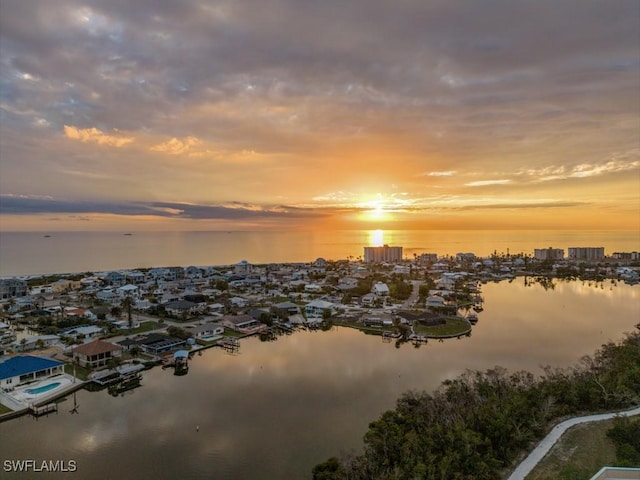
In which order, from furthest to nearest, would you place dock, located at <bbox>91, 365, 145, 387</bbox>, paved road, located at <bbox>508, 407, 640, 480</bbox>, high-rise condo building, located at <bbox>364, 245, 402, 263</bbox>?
high-rise condo building, located at <bbox>364, 245, 402, 263</bbox>
dock, located at <bbox>91, 365, 145, 387</bbox>
paved road, located at <bbox>508, 407, 640, 480</bbox>

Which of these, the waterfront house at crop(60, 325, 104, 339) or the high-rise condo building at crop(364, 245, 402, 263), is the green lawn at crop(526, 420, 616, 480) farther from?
the high-rise condo building at crop(364, 245, 402, 263)

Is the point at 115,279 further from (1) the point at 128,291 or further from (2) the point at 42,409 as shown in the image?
(2) the point at 42,409

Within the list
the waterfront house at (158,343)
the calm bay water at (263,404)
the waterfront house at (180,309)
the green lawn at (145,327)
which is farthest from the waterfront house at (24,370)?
the waterfront house at (180,309)

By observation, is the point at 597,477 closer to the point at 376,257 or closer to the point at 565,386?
the point at 565,386

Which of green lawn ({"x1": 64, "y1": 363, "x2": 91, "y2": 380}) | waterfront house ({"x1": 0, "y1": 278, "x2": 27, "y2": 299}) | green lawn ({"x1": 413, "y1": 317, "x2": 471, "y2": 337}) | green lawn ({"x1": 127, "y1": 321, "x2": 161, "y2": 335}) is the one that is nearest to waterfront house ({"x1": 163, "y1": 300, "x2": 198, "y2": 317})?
green lawn ({"x1": 127, "y1": 321, "x2": 161, "y2": 335})

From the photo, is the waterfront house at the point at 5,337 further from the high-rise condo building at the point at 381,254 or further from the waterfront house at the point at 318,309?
the high-rise condo building at the point at 381,254
